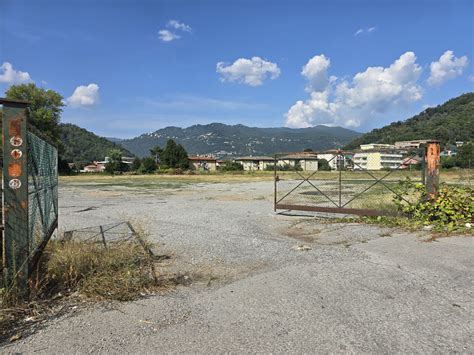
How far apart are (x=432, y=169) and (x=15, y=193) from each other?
30.1 feet

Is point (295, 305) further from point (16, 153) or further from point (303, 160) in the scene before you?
point (303, 160)

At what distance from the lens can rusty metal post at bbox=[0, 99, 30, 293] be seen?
3672 mm

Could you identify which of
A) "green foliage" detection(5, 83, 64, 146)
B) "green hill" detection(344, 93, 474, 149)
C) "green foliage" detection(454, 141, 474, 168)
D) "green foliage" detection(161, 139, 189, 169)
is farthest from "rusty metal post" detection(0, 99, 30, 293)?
"green foliage" detection(161, 139, 189, 169)

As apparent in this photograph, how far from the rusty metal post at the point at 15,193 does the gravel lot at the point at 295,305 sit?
757mm

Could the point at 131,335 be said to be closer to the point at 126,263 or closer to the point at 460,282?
the point at 126,263

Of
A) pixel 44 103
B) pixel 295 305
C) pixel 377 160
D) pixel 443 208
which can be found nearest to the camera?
pixel 295 305

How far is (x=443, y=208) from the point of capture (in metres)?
8.59

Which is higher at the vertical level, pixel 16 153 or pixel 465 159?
pixel 16 153

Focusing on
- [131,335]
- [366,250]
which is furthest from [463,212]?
[131,335]

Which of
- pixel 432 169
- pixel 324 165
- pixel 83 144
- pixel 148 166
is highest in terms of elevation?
pixel 83 144

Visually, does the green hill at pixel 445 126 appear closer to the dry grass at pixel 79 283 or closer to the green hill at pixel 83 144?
the dry grass at pixel 79 283

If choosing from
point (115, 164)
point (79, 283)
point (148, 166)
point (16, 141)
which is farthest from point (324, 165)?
point (115, 164)

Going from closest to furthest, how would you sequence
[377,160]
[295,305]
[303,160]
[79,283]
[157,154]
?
[295,305], [79,283], [377,160], [303,160], [157,154]

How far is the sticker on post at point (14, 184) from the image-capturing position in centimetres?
370
